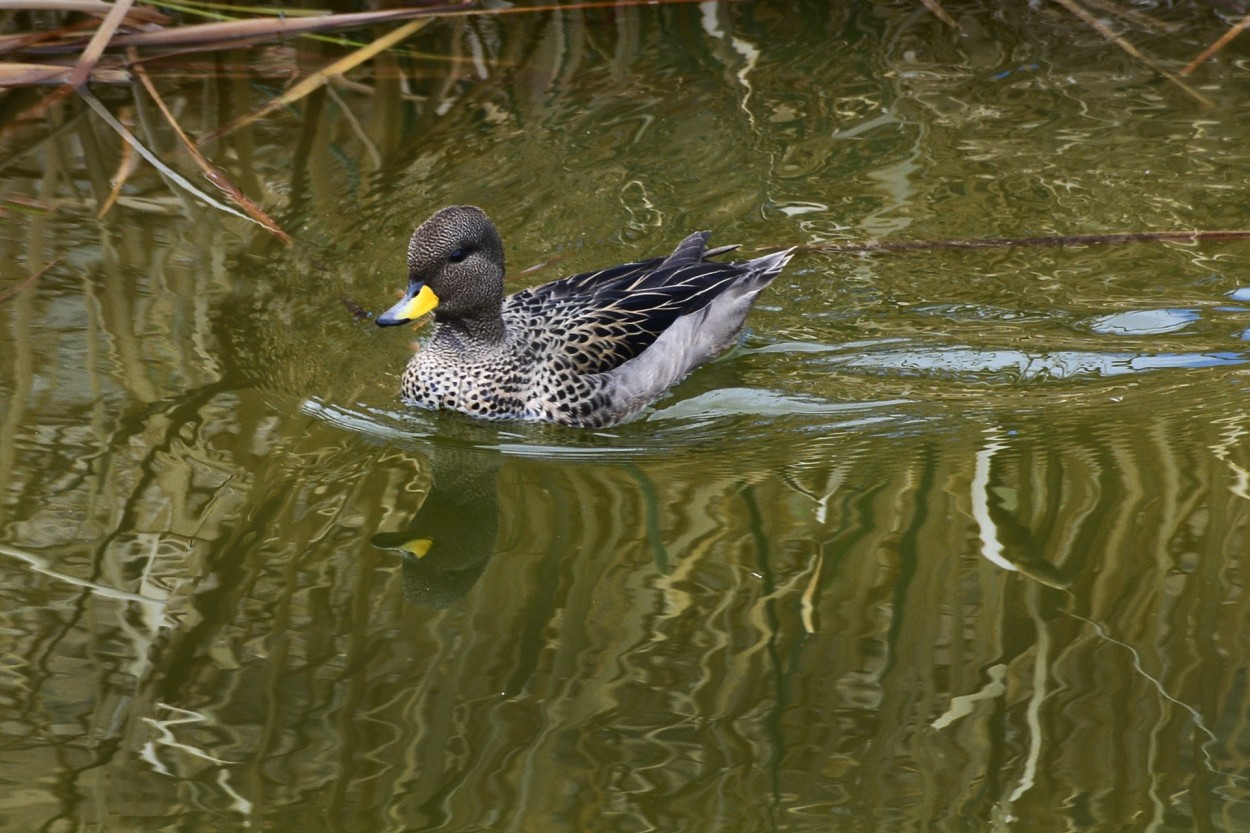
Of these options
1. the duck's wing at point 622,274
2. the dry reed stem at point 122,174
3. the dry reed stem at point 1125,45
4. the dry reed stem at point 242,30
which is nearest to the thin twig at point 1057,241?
the duck's wing at point 622,274

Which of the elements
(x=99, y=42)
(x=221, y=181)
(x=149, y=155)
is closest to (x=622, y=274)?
(x=221, y=181)

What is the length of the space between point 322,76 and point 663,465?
4256mm

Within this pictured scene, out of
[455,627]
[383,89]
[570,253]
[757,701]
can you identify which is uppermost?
[383,89]

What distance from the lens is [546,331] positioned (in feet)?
24.4

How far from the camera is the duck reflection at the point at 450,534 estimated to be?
5695 millimetres

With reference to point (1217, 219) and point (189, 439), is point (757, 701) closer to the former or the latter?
point (189, 439)

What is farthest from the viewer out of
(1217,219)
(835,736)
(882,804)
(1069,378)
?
(1217,219)

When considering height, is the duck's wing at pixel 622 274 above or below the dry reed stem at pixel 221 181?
below

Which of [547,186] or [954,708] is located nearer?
[954,708]

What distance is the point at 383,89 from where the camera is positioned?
9.86m

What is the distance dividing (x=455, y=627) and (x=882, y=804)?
1.63m

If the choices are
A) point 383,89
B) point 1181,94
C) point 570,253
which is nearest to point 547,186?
point 570,253

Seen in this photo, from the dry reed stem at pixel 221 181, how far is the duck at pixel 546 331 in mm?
1422

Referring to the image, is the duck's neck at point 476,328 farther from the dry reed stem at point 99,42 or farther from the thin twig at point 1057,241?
the dry reed stem at point 99,42
